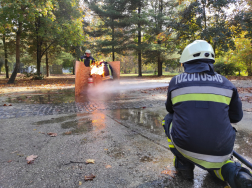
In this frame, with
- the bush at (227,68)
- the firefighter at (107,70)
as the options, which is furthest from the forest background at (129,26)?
the firefighter at (107,70)

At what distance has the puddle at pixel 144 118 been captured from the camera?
14.3 feet

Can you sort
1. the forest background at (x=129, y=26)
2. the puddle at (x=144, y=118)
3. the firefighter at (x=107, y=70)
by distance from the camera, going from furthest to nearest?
the forest background at (x=129, y=26), the firefighter at (x=107, y=70), the puddle at (x=144, y=118)

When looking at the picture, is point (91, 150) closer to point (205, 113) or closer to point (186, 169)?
point (186, 169)

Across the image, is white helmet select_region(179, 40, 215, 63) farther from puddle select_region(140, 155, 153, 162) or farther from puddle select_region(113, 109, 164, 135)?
puddle select_region(113, 109, 164, 135)

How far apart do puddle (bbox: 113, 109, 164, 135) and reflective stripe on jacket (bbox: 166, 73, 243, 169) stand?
6.65 ft

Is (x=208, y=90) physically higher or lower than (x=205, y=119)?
higher

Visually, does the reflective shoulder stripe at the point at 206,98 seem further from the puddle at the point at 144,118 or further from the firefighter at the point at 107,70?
the firefighter at the point at 107,70

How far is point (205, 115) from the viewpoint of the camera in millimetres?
1869

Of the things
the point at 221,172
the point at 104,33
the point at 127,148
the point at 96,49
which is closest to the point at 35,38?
the point at 96,49

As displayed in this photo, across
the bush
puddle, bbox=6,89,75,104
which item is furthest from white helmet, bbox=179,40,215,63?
the bush

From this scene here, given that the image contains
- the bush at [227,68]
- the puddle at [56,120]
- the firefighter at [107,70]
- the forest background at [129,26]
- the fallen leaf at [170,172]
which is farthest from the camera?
the bush at [227,68]

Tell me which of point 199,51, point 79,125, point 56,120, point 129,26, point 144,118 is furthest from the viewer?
point 129,26

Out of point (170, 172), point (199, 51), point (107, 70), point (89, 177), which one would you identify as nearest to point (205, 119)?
point (199, 51)

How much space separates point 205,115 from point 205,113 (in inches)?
0.8
